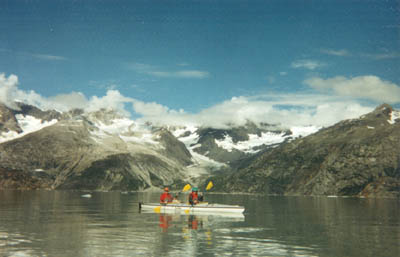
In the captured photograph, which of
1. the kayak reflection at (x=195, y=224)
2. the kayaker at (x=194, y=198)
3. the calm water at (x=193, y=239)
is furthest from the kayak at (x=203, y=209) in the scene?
the calm water at (x=193, y=239)

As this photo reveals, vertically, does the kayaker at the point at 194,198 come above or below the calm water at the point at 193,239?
above

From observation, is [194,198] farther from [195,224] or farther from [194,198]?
[195,224]

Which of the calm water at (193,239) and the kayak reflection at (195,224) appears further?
the kayak reflection at (195,224)

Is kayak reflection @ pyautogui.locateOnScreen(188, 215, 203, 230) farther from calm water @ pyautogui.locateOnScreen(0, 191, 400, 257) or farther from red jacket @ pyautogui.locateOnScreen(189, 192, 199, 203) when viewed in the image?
red jacket @ pyautogui.locateOnScreen(189, 192, 199, 203)

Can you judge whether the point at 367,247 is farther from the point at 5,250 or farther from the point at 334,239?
Answer: the point at 5,250

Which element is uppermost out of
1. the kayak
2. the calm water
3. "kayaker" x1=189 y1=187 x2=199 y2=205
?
"kayaker" x1=189 y1=187 x2=199 y2=205

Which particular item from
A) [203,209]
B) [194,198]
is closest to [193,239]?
[203,209]

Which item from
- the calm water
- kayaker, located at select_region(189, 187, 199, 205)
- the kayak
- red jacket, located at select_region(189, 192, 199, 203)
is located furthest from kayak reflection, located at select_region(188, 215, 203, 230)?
red jacket, located at select_region(189, 192, 199, 203)

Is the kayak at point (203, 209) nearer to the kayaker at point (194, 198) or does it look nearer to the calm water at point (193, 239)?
the kayaker at point (194, 198)

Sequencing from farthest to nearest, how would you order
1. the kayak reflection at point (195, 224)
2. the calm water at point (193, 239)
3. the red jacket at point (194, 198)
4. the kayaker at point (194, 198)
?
the red jacket at point (194, 198) → the kayaker at point (194, 198) → the kayak reflection at point (195, 224) → the calm water at point (193, 239)

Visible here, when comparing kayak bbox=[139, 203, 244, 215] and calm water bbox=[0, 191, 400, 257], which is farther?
kayak bbox=[139, 203, 244, 215]

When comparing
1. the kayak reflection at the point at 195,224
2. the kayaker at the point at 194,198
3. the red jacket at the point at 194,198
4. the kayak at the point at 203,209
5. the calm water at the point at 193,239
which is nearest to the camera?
the calm water at the point at 193,239

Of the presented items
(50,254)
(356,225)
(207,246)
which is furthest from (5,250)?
(356,225)

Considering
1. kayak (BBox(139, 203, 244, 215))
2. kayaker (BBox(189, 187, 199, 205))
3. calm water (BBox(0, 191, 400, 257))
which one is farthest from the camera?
kayaker (BBox(189, 187, 199, 205))
